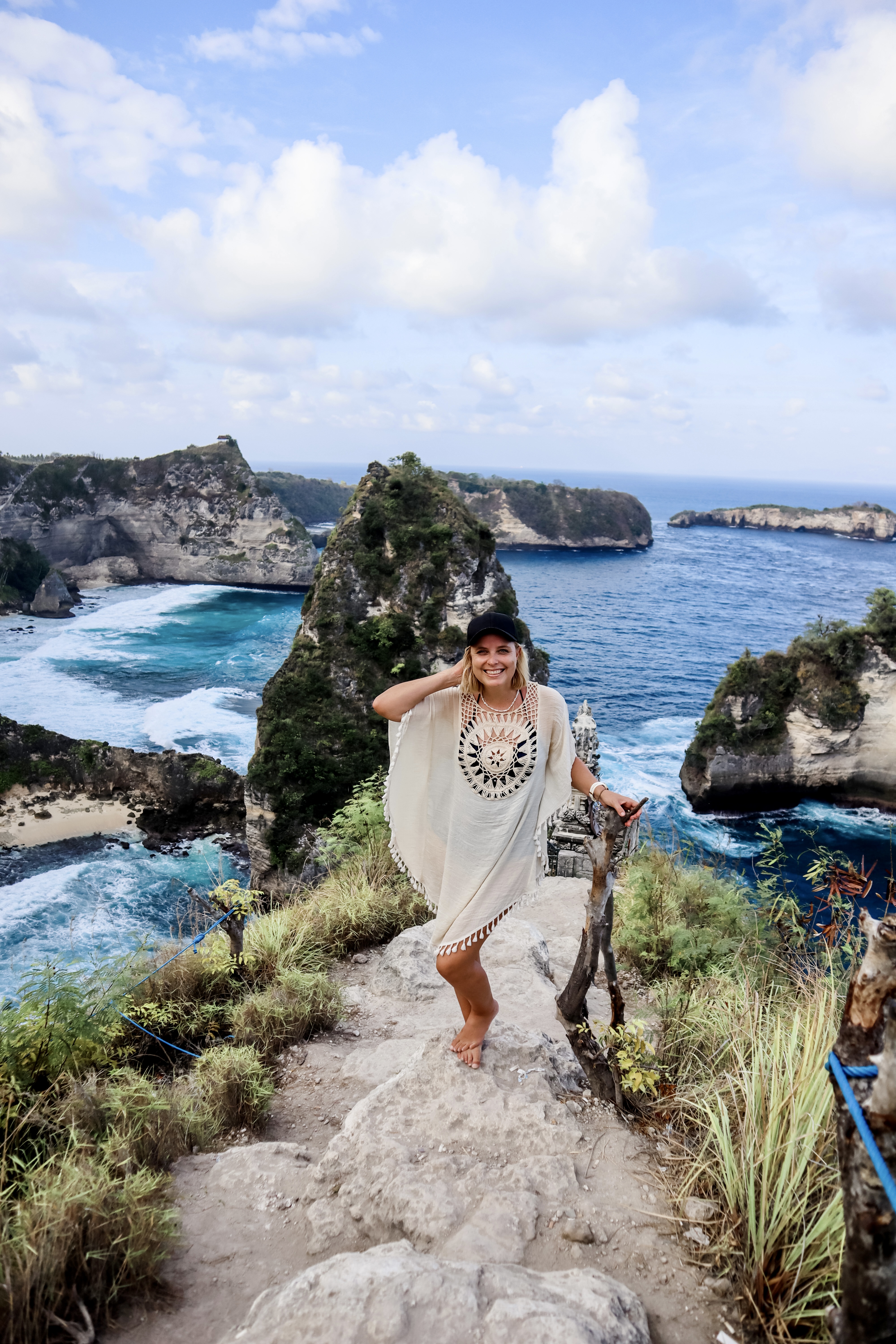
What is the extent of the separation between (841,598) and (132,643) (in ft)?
231

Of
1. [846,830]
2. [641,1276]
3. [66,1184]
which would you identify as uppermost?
[66,1184]

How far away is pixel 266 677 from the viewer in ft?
164

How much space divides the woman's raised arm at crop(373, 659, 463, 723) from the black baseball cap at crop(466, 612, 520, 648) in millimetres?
136

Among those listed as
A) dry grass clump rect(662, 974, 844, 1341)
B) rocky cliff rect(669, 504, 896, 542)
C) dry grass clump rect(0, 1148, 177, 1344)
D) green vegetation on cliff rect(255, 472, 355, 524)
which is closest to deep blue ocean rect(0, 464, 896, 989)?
dry grass clump rect(0, 1148, 177, 1344)

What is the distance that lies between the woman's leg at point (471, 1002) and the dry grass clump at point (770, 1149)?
936 millimetres

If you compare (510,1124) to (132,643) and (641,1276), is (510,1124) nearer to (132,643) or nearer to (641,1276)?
(641,1276)

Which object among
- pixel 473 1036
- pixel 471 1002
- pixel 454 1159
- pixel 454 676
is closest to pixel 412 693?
pixel 454 676

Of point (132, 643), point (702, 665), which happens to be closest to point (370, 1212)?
point (702, 665)

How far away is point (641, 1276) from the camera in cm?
230

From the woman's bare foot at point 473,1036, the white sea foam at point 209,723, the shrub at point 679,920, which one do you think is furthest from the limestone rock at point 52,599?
the woman's bare foot at point 473,1036

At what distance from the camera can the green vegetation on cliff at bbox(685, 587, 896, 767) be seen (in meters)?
30.9

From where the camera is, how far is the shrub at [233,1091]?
10.9 ft

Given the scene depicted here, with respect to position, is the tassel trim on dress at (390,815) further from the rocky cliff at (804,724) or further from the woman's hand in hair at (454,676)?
the rocky cliff at (804,724)

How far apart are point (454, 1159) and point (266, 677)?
160 feet
